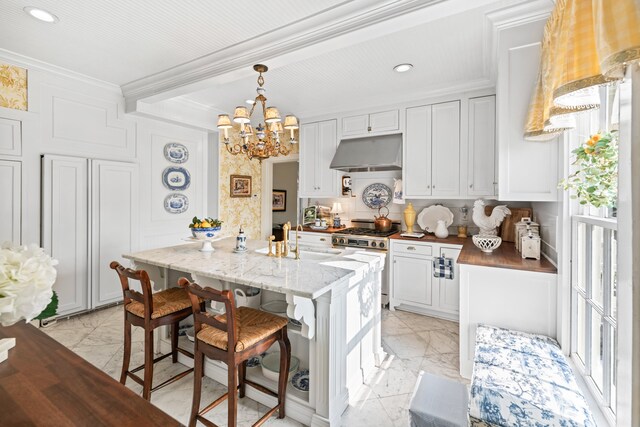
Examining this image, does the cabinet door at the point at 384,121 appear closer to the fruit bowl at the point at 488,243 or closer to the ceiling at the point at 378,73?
the ceiling at the point at 378,73

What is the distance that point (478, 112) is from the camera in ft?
11.1

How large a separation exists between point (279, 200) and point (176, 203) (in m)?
2.80

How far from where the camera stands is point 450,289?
3346 mm

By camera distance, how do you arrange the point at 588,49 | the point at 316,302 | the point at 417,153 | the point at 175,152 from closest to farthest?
the point at 588,49 < the point at 316,302 < the point at 417,153 < the point at 175,152

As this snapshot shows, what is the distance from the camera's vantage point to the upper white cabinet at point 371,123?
3.91 m

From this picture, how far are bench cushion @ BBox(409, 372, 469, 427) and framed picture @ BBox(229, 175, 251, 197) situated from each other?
402 centimetres

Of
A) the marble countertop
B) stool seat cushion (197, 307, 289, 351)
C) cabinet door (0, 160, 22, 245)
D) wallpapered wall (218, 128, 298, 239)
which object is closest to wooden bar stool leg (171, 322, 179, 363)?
the marble countertop

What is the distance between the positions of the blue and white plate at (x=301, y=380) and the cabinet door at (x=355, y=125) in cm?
308

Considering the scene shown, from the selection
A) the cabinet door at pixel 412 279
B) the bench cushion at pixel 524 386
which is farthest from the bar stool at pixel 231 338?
the cabinet door at pixel 412 279

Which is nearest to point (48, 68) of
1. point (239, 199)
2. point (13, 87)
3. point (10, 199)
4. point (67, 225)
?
point (13, 87)

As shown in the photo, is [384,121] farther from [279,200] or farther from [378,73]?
[279,200]

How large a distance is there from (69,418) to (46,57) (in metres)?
3.64

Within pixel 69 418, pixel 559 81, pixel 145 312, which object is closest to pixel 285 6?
pixel 559 81

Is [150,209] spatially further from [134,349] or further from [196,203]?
[134,349]
